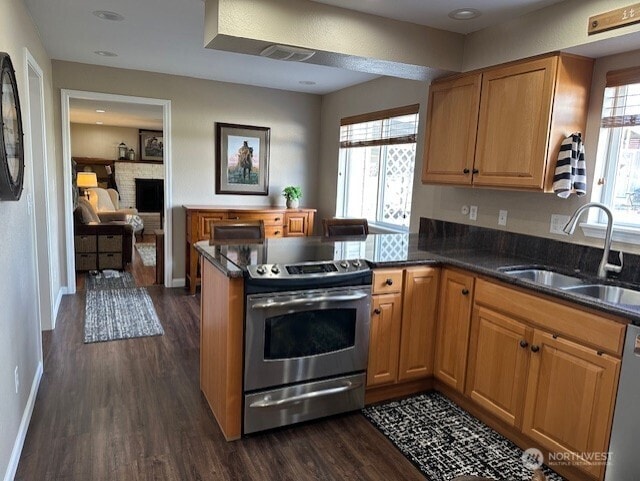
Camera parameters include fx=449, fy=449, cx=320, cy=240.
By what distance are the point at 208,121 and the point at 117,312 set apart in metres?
2.34

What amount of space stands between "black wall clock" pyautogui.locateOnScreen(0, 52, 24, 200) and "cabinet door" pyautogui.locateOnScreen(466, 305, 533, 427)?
239cm

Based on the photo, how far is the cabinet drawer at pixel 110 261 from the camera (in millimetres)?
5922

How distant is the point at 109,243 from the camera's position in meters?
5.90

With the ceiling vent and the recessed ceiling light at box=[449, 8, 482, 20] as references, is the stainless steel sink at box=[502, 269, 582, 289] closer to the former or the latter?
the recessed ceiling light at box=[449, 8, 482, 20]

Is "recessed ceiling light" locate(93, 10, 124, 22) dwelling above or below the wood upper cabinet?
above

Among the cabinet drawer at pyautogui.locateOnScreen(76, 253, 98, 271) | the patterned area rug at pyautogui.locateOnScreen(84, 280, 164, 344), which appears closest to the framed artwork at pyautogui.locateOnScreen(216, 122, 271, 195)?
the patterned area rug at pyautogui.locateOnScreen(84, 280, 164, 344)

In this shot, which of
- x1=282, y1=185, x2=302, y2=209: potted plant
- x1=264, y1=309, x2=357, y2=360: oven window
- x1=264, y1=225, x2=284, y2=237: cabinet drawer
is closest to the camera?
x1=264, y1=309, x2=357, y2=360: oven window

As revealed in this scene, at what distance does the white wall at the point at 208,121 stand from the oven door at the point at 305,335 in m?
3.24

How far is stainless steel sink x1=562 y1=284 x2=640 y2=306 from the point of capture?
224cm

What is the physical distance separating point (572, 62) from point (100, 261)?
222 inches

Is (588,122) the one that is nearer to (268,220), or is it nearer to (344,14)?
(344,14)

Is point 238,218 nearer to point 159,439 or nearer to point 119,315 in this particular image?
point 119,315

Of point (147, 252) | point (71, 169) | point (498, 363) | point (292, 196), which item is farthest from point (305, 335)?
point (147, 252)

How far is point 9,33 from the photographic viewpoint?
231 cm
